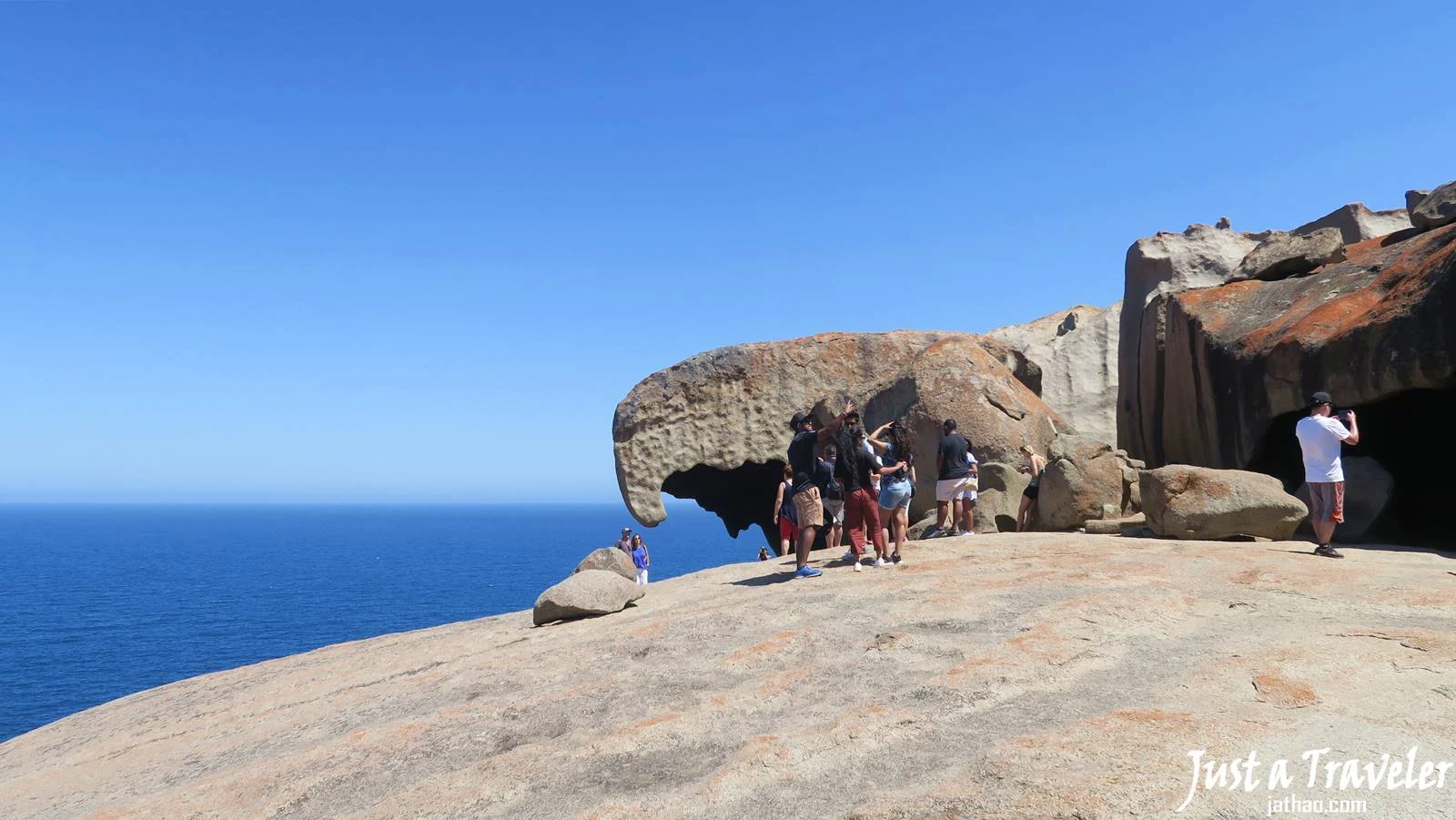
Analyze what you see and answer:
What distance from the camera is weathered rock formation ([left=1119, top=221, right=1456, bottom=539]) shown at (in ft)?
41.0

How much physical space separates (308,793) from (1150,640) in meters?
7.01

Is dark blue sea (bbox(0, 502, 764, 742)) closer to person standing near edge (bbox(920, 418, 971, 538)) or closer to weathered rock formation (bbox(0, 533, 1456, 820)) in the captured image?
weathered rock formation (bbox(0, 533, 1456, 820))

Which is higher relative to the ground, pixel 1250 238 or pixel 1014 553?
pixel 1250 238

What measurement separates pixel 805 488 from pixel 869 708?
527cm

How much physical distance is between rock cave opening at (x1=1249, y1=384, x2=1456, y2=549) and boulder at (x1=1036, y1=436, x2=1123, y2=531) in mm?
2697

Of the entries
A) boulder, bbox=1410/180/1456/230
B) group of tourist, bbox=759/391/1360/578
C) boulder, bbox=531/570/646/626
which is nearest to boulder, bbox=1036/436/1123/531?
group of tourist, bbox=759/391/1360/578

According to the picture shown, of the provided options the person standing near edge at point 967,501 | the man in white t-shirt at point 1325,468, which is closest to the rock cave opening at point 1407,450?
the man in white t-shirt at point 1325,468

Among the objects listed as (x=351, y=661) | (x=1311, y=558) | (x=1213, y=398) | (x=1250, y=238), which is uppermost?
(x=1250, y=238)

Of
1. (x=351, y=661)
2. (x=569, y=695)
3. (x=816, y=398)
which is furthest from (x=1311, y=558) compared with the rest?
(x=816, y=398)

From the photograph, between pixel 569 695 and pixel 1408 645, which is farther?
pixel 569 695

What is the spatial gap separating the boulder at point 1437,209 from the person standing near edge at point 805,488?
11.6m

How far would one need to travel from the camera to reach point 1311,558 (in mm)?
10312

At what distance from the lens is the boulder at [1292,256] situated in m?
17.3

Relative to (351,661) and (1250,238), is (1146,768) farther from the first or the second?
(1250,238)
